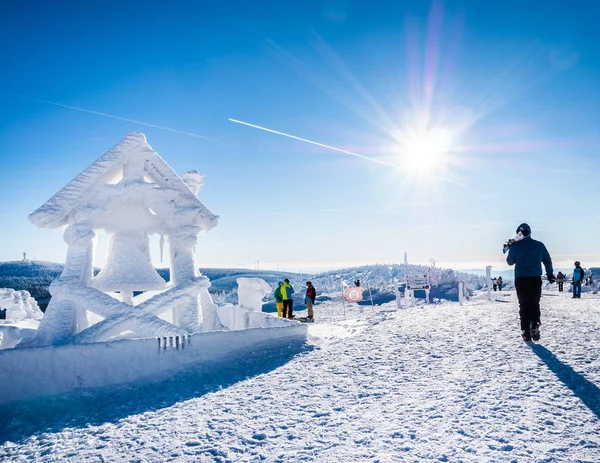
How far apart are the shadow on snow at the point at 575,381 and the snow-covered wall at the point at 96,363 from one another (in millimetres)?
6571

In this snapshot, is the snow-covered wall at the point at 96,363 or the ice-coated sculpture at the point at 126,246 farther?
the ice-coated sculpture at the point at 126,246

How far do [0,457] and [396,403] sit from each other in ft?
18.4

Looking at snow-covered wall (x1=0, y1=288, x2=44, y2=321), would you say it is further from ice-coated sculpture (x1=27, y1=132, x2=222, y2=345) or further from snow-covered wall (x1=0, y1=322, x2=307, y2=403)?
snow-covered wall (x1=0, y1=322, x2=307, y2=403)

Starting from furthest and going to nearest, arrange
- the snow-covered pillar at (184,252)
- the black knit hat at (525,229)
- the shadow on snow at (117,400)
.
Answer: the snow-covered pillar at (184,252) → the black knit hat at (525,229) → the shadow on snow at (117,400)

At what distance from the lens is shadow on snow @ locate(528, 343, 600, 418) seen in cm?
520

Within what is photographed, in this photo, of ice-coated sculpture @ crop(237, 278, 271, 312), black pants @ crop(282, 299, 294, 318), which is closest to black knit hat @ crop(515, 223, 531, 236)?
ice-coated sculpture @ crop(237, 278, 271, 312)

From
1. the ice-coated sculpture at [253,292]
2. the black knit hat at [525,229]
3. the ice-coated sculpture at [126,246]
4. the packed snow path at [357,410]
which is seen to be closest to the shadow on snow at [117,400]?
the packed snow path at [357,410]

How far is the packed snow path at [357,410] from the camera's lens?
4.64m

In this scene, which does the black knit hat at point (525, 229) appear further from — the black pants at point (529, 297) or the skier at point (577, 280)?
the skier at point (577, 280)

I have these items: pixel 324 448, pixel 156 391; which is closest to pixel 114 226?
pixel 156 391

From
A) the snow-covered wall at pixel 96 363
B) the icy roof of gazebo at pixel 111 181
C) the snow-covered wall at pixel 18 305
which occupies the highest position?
the icy roof of gazebo at pixel 111 181

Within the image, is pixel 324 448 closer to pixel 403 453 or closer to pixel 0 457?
pixel 403 453

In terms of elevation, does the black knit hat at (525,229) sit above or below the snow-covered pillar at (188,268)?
above

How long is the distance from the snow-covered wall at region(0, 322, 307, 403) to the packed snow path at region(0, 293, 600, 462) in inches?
15.9
